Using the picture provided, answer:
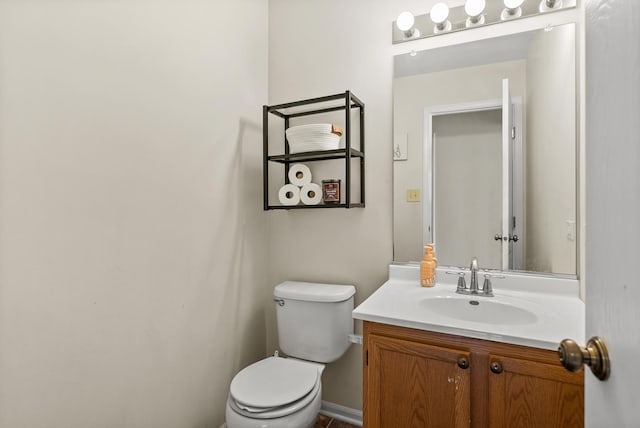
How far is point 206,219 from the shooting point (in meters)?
1.56

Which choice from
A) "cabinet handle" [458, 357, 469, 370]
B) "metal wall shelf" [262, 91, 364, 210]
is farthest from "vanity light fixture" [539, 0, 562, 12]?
"cabinet handle" [458, 357, 469, 370]

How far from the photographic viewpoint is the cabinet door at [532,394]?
934 millimetres

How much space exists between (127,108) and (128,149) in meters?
0.15

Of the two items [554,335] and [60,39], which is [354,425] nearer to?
[554,335]

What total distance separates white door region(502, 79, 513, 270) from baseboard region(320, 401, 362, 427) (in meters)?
1.10

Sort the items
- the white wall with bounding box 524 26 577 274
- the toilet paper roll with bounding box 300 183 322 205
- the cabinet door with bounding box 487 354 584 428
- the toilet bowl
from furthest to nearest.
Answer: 1. the toilet paper roll with bounding box 300 183 322 205
2. the white wall with bounding box 524 26 577 274
3. the toilet bowl
4. the cabinet door with bounding box 487 354 584 428

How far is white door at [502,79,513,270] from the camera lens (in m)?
1.49

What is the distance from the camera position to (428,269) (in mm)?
1526

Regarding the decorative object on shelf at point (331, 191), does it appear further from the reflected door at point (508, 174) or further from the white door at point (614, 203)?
the white door at point (614, 203)

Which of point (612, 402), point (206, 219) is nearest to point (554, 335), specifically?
point (612, 402)

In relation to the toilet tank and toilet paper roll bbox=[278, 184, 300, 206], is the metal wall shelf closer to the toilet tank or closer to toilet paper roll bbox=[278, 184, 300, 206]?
toilet paper roll bbox=[278, 184, 300, 206]

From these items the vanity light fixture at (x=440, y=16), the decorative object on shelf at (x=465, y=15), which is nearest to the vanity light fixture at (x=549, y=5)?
the decorative object on shelf at (x=465, y=15)

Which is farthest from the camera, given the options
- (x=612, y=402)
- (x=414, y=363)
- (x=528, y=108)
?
(x=528, y=108)

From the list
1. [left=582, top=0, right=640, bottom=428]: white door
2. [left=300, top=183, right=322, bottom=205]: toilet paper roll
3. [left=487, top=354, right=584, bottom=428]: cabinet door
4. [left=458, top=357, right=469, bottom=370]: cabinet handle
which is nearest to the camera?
[left=582, top=0, right=640, bottom=428]: white door
